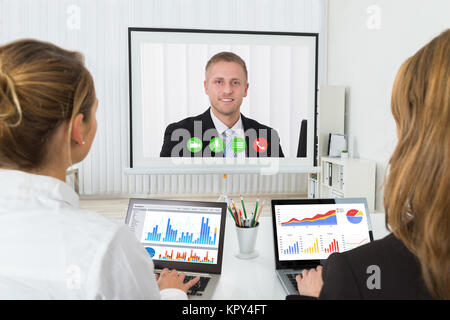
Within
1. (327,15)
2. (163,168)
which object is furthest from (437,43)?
(327,15)

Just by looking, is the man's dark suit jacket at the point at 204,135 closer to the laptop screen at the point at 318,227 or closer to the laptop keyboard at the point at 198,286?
the laptop screen at the point at 318,227

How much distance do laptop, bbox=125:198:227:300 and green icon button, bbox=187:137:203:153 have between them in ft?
6.79

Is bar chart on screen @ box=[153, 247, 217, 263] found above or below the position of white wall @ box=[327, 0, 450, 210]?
below

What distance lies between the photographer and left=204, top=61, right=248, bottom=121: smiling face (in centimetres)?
335

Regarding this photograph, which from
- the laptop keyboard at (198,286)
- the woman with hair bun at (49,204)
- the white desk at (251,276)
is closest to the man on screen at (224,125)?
the white desk at (251,276)

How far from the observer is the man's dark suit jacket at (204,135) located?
3340mm

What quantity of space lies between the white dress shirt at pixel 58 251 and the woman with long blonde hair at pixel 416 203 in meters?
0.38

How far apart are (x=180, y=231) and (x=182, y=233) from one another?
0.4 inches

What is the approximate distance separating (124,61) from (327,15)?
2.78 m

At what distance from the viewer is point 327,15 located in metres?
4.70

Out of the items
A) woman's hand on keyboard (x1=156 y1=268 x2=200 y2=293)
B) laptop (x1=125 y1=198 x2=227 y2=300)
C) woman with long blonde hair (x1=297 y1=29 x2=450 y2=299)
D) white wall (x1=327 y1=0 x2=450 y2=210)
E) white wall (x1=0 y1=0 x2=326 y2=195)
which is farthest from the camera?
white wall (x1=0 y1=0 x2=326 y2=195)

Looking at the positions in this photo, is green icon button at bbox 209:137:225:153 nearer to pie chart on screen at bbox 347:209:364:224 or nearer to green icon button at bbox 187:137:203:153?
green icon button at bbox 187:137:203:153

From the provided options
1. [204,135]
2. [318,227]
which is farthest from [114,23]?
[318,227]

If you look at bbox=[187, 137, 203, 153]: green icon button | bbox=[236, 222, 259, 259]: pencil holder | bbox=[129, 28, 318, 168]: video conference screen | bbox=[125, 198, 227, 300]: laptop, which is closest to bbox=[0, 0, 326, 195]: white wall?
bbox=[129, 28, 318, 168]: video conference screen
